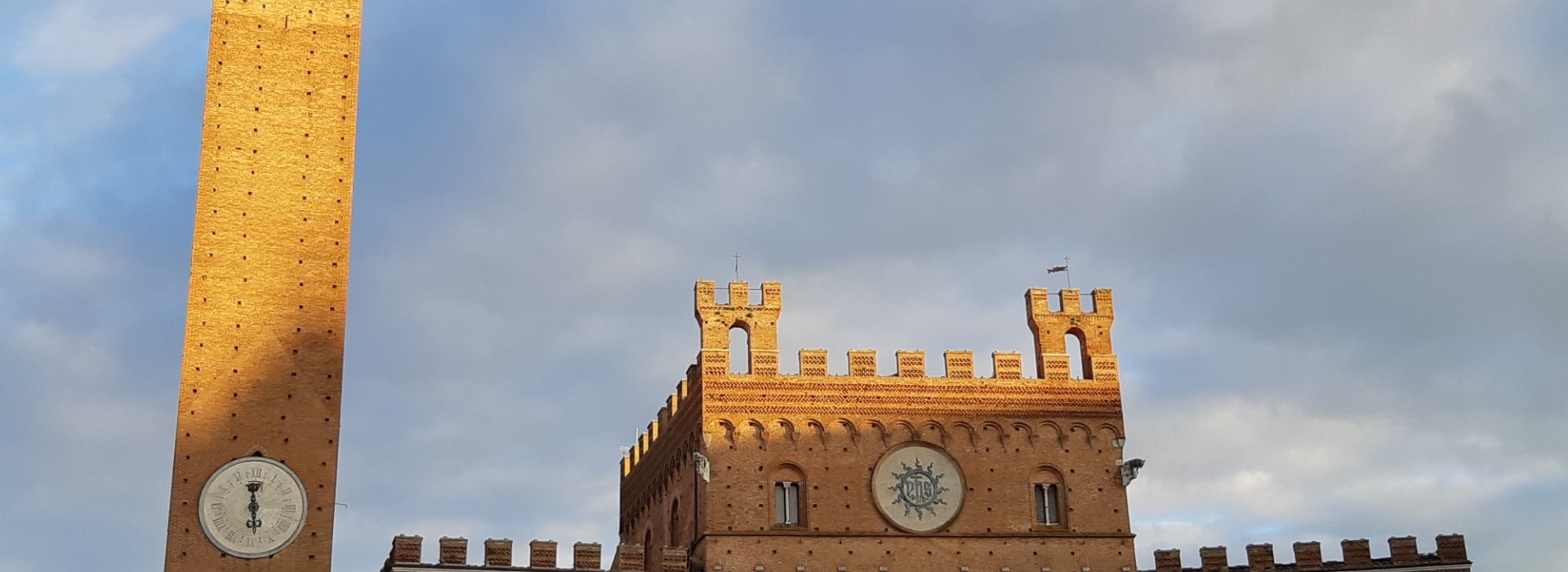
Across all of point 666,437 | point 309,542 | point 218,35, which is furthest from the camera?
point 666,437

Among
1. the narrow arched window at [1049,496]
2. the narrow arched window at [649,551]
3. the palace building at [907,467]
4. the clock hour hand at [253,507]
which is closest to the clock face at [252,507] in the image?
the clock hour hand at [253,507]

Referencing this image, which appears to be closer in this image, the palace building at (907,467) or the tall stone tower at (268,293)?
the tall stone tower at (268,293)

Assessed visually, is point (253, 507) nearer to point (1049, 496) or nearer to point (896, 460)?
point (896, 460)

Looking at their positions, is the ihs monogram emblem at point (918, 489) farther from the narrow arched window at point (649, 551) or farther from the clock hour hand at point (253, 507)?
the clock hour hand at point (253, 507)

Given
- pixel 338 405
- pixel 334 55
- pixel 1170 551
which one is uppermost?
pixel 334 55

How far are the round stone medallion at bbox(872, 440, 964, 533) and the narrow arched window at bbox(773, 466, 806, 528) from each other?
1.67 metres

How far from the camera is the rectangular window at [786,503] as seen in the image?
1602 inches

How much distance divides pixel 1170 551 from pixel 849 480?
7.56 meters

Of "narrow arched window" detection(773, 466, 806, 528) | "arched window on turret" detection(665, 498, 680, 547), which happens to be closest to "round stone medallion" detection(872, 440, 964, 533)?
"narrow arched window" detection(773, 466, 806, 528)

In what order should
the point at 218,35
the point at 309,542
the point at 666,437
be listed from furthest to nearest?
the point at 666,437 < the point at 218,35 < the point at 309,542

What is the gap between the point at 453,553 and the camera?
1499 inches

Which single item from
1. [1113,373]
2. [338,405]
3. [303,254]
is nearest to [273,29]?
[303,254]

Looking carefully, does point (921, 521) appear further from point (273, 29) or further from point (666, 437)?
point (273, 29)

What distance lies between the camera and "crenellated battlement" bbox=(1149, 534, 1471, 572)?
4100 centimetres
